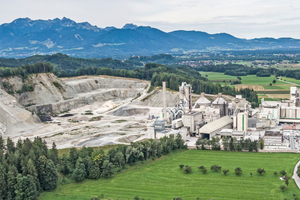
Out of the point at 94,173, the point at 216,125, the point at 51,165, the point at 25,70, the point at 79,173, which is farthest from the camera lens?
the point at 25,70

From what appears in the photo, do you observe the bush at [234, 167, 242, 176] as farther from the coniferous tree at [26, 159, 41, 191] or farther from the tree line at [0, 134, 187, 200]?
the coniferous tree at [26, 159, 41, 191]

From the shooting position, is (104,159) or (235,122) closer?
(104,159)

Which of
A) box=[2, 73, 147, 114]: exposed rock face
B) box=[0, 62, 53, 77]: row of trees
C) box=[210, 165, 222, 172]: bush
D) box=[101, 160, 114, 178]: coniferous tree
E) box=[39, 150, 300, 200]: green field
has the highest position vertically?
box=[0, 62, 53, 77]: row of trees

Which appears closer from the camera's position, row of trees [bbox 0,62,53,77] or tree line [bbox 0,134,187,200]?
tree line [bbox 0,134,187,200]

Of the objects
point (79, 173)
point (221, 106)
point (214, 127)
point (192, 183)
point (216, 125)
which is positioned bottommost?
point (192, 183)

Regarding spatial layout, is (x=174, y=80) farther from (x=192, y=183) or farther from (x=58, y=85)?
(x=192, y=183)

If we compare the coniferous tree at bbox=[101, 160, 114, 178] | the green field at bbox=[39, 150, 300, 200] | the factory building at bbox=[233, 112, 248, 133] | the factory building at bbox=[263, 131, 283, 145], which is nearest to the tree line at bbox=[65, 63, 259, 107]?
the factory building at bbox=[233, 112, 248, 133]

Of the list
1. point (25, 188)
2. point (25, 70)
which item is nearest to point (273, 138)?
point (25, 188)
